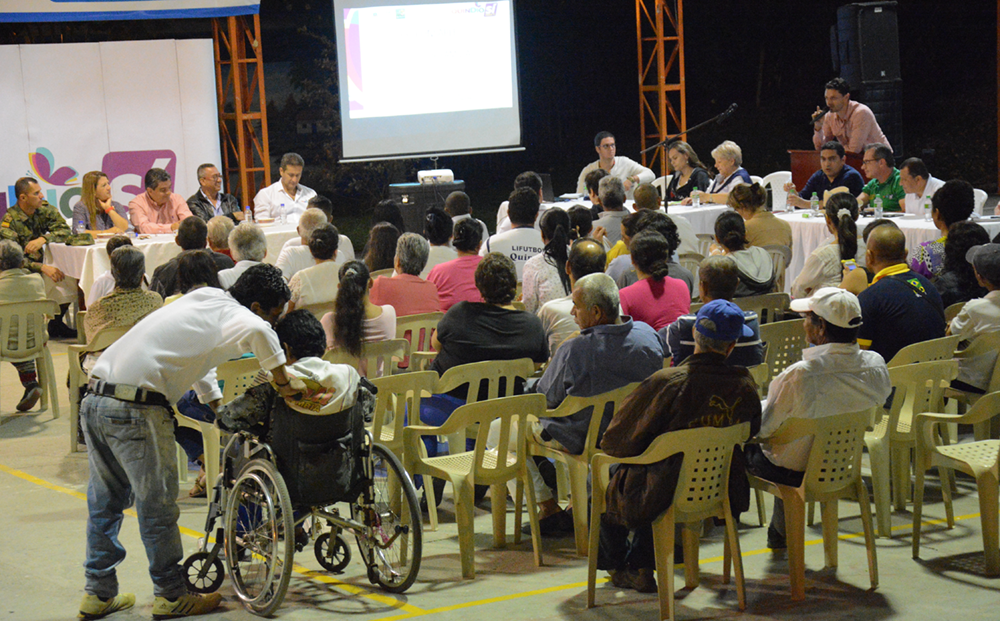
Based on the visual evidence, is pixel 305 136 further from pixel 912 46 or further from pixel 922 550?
pixel 922 550

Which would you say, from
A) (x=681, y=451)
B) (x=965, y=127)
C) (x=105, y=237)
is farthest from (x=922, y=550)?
(x=965, y=127)

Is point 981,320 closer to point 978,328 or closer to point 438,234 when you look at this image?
point 978,328

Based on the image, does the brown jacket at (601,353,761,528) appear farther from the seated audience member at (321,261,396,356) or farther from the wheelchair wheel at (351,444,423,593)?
the seated audience member at (321,261,396,356)

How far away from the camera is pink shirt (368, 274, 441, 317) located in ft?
17.6

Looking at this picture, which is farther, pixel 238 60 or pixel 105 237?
pixel 238 60

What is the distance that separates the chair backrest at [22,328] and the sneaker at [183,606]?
3.35 metres

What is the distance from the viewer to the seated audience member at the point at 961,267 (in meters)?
5.25

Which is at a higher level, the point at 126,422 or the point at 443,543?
the point at 126,422

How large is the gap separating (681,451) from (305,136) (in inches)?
470

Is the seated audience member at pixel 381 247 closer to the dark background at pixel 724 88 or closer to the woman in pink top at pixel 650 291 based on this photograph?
the woman in pink top at pixel 650 291

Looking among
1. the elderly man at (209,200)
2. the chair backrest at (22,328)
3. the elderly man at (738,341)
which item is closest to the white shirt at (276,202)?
the elderly man at (209,200)

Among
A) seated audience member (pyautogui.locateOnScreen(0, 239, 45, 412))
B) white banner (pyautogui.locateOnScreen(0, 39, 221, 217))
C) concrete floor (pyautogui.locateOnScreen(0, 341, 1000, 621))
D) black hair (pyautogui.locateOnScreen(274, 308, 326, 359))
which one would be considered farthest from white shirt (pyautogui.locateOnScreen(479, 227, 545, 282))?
white banner (pyautogui.locateOnScreen(0, 39, 221, 217))

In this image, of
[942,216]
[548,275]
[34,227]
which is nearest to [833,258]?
[942,216]

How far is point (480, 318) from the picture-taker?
4508mm
